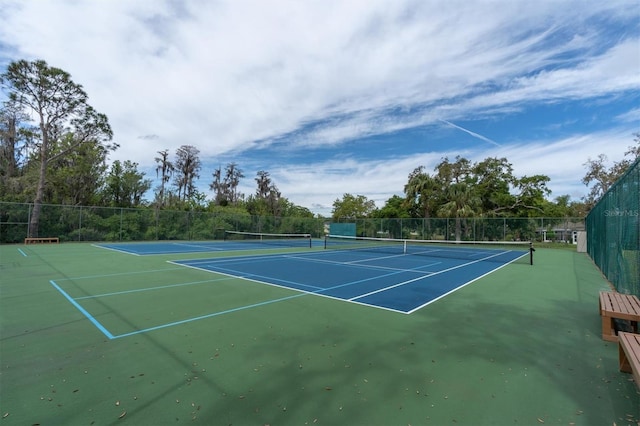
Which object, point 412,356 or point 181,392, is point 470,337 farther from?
point 181,392

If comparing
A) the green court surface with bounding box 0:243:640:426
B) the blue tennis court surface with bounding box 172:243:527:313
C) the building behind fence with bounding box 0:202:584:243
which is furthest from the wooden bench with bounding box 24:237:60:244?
the green court surface with bounding box 0:243:640:426

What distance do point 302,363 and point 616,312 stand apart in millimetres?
4317

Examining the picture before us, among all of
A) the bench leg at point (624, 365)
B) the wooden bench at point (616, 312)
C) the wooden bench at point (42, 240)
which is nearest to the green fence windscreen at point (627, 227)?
the wooden bench at point (616, 312)

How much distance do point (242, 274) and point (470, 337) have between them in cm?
706

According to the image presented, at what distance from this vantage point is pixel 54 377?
326 centimetres

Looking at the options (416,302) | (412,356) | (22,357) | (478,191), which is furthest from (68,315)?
(478,191)

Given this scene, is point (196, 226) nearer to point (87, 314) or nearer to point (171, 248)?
point (171, 248)

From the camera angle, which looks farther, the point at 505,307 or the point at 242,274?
the point at 242,274

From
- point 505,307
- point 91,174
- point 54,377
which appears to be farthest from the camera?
point 91,174

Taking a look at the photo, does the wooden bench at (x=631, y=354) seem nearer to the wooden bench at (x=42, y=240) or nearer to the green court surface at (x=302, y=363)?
the green court surface at (x=302, y=363)

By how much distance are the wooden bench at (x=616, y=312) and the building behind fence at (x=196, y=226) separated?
26.1m

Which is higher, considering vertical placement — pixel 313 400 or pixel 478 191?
pixel 478 191

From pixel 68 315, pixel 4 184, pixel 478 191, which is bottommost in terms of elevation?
pixel 68 315

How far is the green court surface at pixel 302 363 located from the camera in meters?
2.69
